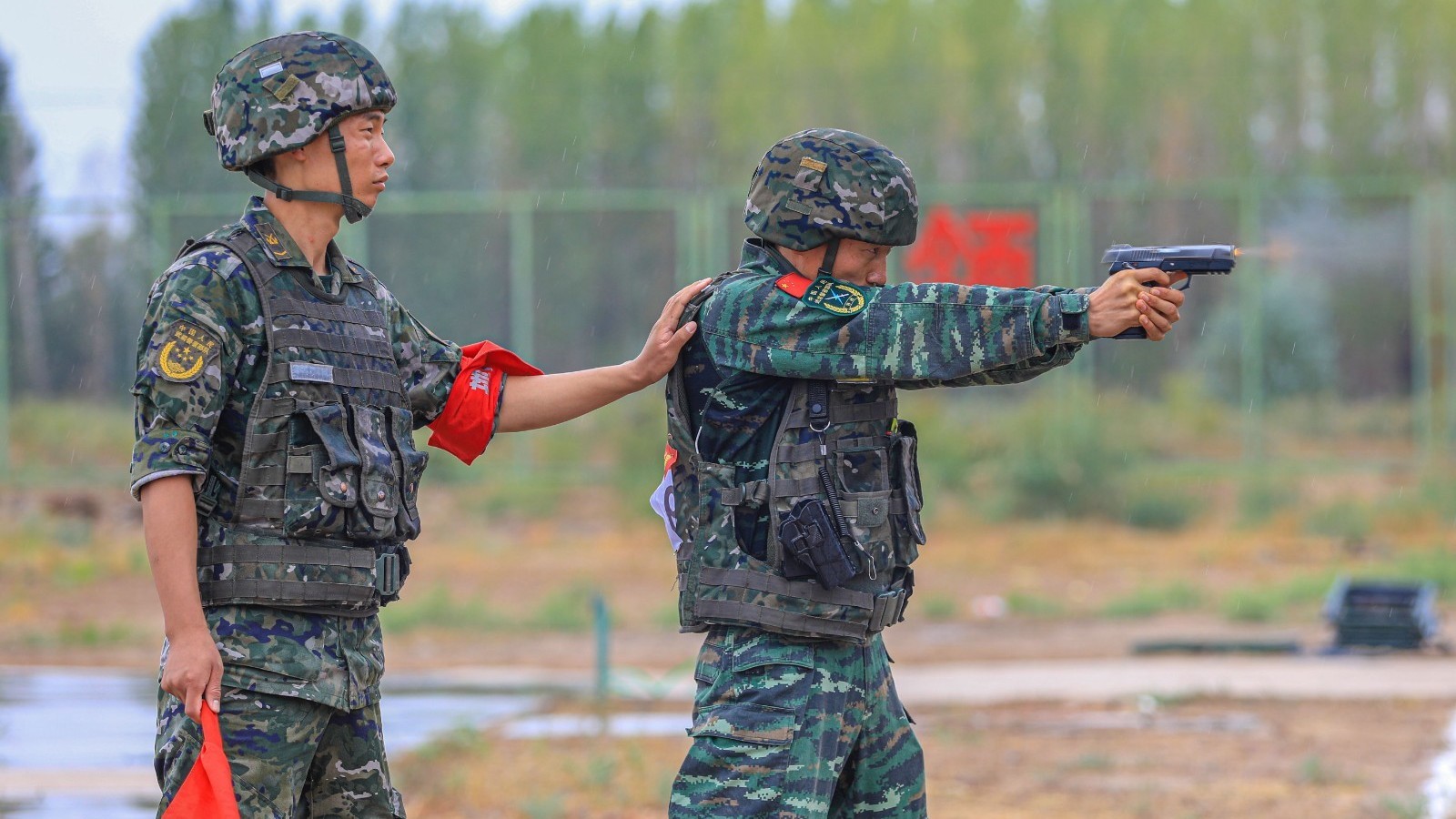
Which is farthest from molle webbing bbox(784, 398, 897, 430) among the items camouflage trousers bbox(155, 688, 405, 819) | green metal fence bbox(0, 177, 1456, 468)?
green metal fence bbox(0, 177, 1456, 468)

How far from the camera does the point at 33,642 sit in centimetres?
1123

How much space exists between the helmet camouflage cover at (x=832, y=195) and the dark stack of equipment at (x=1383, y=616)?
23.3 ft

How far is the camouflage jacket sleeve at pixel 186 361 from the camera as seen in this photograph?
11.4ft

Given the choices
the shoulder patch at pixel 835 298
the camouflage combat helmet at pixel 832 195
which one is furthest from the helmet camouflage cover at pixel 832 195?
the shoulder patch at pixel 835 298

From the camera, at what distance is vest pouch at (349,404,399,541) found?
3648 millimetres

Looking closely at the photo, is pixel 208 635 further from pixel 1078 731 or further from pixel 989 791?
pixel 1078 731

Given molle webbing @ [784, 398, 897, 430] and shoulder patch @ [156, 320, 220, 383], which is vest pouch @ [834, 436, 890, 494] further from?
shoulder patch @ [156, 320, 220, 383]

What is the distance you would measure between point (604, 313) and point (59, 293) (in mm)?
6122

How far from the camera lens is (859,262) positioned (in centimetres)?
395

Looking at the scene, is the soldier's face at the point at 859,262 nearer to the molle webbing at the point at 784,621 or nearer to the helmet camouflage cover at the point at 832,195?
the helmet camouflage cover at the point at 832,195

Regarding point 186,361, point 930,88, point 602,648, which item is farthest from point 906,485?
point 930,88

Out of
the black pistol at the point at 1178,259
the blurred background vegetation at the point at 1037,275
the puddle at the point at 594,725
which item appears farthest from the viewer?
the blurred background vegetation at the point at 1037,275

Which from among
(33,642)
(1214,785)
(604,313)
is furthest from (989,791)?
(604,313)

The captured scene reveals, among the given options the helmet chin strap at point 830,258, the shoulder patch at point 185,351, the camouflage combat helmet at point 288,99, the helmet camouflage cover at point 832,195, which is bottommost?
the shoulder patch at point 185,351
